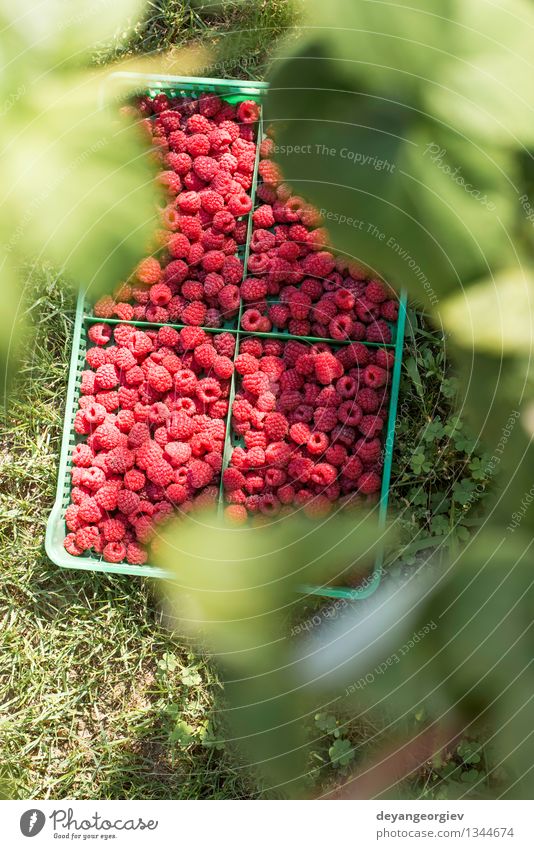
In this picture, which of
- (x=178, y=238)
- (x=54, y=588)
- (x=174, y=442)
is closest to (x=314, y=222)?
(x=178, y=238)

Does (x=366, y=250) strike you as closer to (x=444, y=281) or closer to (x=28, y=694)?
(x=444, y=281)

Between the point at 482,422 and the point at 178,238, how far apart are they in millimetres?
747

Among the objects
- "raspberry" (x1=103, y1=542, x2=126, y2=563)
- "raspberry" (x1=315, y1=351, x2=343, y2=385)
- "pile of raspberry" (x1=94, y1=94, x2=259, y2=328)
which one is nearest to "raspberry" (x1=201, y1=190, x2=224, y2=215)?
"pile of raspberry" (x1=94, y1=94, x2=259, y2=328)

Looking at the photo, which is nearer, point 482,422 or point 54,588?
point 482,422

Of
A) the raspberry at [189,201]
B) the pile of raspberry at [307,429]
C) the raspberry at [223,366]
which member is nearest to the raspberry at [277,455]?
the pile of raspberry at [307,429]

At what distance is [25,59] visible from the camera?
0.73 ft

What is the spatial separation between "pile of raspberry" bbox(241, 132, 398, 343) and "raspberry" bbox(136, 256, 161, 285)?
0.37ft

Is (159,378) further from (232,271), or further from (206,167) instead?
(206,167)

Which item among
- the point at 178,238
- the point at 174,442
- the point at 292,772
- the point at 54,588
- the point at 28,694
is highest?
the point at 178,238

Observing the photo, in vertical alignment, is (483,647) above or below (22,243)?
below

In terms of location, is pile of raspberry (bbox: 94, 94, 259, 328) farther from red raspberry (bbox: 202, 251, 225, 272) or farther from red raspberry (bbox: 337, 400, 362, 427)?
red raspberry (bbox: 337, 400, 362, 427)

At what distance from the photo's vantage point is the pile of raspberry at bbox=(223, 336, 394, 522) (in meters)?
0.88

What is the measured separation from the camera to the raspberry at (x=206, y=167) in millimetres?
928

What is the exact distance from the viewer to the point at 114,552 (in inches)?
35.6
